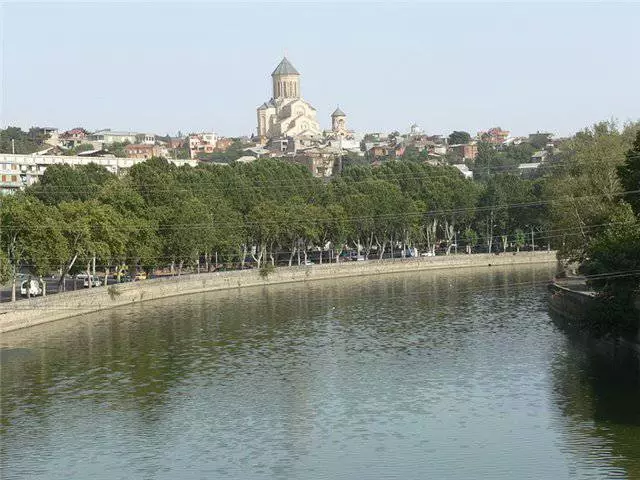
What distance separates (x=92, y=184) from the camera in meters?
81.0

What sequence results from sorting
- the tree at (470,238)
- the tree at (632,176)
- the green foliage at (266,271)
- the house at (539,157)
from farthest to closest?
the house at (539,157) < the tree at (470,238) < the green foliage at (266,271) < the tree at (632,176)

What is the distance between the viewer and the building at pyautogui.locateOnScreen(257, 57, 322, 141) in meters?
194

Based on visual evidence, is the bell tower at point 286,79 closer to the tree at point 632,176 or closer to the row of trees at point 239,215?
the row of trees at point 239,215

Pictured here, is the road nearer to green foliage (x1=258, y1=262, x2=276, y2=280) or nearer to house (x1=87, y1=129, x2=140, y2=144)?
green foliage (x1=258, y1=262, x2=276, y2=280)

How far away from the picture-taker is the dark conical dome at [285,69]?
19388cm

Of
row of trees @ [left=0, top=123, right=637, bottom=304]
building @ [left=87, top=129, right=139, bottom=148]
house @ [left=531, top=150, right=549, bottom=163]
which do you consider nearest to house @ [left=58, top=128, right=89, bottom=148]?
building @ [left=87, top=129, right=139, bottom=148]

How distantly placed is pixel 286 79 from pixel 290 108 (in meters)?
4.94

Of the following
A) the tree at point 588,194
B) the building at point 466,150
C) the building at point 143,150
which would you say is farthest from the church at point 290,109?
the tree at point 588,194

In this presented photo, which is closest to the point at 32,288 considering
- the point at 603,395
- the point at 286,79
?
the point at 603,395

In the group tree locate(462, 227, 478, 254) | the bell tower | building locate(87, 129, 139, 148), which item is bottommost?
tree locate(462, 227, 478, 254)

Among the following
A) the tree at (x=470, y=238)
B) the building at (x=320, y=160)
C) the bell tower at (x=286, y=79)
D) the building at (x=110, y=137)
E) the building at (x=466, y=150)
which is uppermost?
the bell tower at (x=286, y=79)

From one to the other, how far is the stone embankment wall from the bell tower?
379 ft

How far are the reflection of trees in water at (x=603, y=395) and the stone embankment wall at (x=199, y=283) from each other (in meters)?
22.5

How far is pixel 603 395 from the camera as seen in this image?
3309 cm
